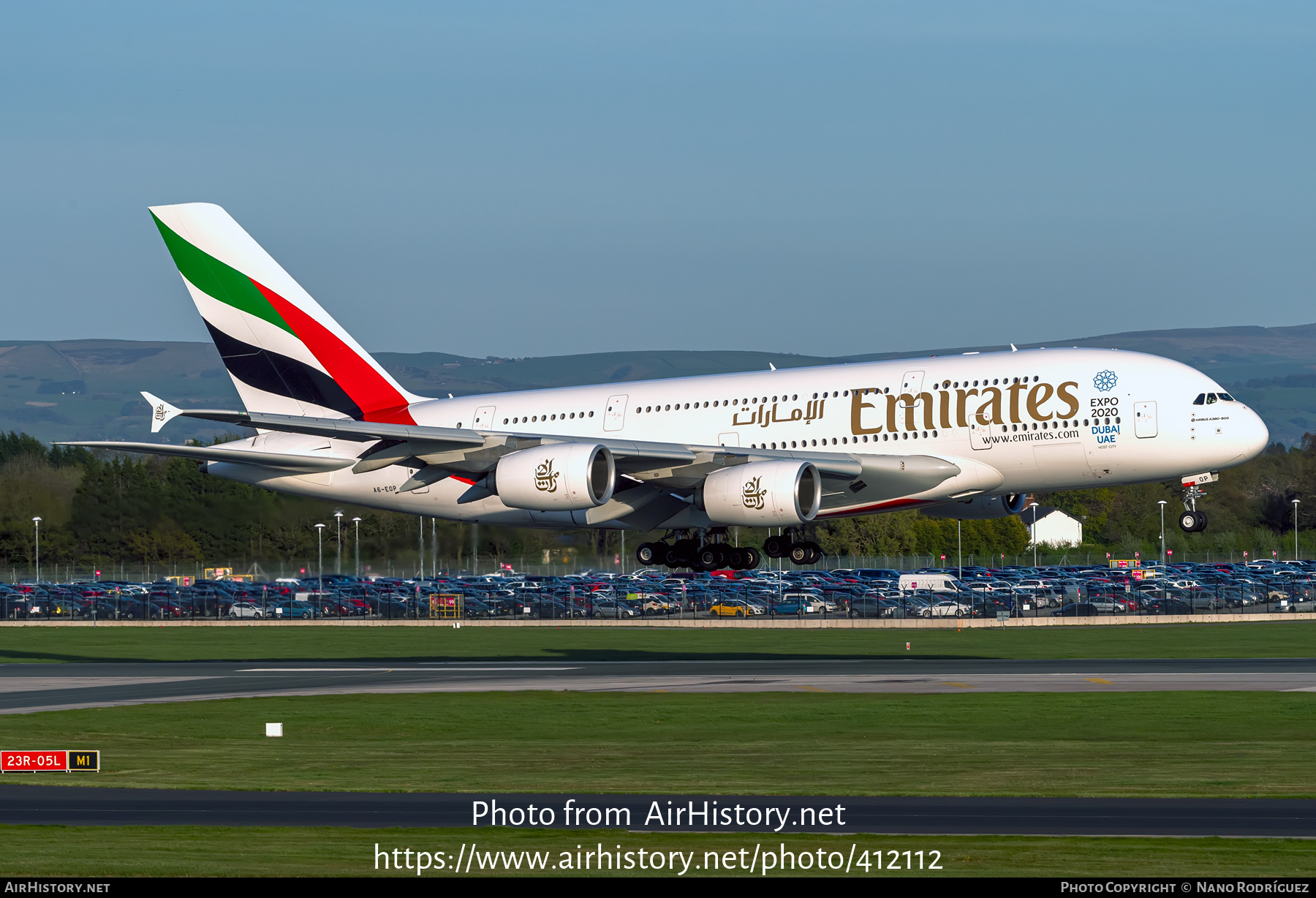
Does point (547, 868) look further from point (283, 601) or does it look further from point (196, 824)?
point (283, 601)

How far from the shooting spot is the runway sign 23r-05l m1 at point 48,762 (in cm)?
4006

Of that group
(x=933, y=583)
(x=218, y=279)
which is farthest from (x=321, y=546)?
(x=933, y=583)

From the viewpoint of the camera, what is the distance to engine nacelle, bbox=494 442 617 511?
153 feet

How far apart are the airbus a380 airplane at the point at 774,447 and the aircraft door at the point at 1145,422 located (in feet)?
0.37

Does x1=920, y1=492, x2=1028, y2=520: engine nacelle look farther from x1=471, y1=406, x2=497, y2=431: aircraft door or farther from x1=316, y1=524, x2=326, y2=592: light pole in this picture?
x1=316, y1=524, x2=326, y2=592: light pole

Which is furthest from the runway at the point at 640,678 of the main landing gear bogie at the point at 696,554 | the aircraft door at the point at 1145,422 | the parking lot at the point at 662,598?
the parking lot at the point at 662,598

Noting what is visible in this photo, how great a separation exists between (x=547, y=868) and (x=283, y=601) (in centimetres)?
9385

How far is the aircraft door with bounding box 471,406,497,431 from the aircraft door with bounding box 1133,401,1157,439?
20813mm

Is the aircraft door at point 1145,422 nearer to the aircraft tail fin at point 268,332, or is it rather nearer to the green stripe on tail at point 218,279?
the aircraft tail fin at point 268,332

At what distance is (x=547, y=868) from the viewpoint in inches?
1012

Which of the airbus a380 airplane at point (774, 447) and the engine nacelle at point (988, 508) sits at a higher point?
the airbus a380 airplane at point (774, 447)

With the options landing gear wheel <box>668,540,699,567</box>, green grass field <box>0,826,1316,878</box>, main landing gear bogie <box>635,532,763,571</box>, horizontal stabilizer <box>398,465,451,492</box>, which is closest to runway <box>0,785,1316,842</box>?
green grass field <box>0,826,1316,878</box>

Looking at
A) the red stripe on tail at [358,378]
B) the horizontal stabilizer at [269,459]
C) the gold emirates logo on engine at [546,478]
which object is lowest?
the gold emirates logo on engine at [546,478]

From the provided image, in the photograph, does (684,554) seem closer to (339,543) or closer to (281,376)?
(281,376)
